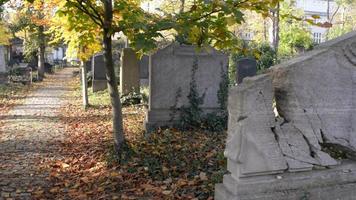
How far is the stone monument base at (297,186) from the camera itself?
406 cm

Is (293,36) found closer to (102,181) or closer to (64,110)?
(64,110)

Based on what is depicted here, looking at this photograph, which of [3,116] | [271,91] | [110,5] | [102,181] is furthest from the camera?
[3,116]

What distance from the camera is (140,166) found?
6.56m

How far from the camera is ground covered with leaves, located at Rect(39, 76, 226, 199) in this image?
5527 millimetres

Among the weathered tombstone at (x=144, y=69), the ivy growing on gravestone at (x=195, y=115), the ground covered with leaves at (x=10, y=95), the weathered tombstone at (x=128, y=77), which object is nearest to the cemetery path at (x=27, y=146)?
the ground covered with leaves at (x=10, y=95)

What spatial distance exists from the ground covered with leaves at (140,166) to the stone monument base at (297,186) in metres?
1.02

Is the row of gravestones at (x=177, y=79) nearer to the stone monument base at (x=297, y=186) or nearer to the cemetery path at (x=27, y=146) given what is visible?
the cemetery path at (x=27, y=146)

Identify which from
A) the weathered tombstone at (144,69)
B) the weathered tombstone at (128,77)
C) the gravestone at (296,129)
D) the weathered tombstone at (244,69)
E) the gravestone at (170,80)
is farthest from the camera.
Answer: the weathered tombstone at (144,69)

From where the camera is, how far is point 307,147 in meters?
4.29

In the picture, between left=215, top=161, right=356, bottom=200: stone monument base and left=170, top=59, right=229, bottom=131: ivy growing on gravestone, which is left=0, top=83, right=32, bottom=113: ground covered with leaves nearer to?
left=170, top=59, right=229, bottom=131: ivy growing on gravestone

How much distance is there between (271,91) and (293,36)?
26435mm

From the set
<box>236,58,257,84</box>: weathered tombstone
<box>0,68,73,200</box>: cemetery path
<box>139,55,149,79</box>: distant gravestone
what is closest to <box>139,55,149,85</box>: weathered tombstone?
<box>139,55,149,79</box>: distant gravestone

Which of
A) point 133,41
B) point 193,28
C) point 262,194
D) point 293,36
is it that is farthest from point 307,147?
point 293,36

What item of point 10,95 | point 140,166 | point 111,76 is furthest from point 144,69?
point 140,166
